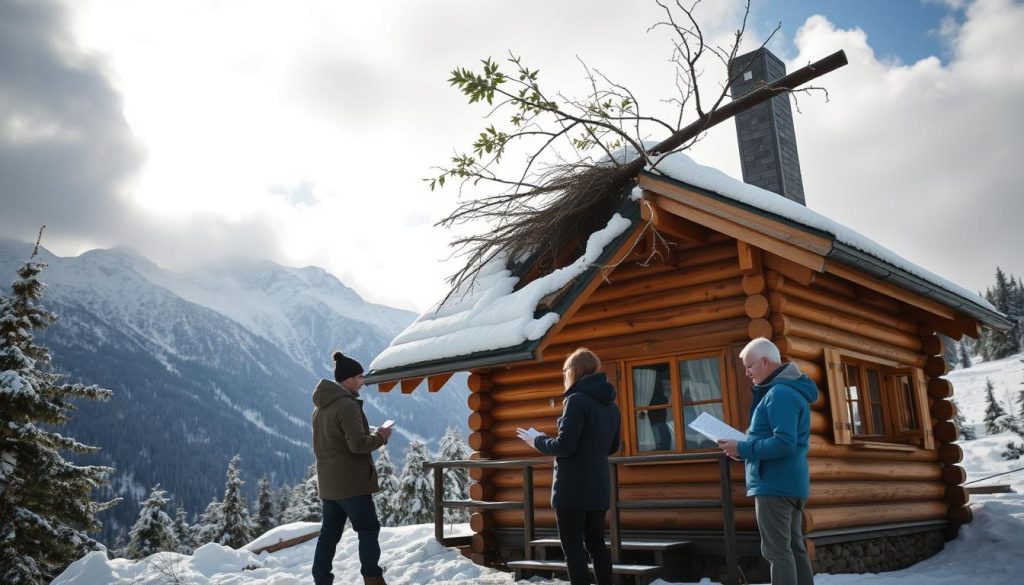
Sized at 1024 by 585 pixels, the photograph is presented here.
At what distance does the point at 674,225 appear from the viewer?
7.94 metres

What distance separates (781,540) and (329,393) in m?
3.63

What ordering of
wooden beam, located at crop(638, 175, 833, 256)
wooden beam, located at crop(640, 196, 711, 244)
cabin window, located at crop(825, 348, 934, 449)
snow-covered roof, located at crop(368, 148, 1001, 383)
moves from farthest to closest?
cabin window, located at crop(825, 348, 934, 449) < wooden beam, located at crop(640, 196, 711, 244) < snow-covered roof, located at crop(368, 148, 1001, 383) < wooden beam, located at crop(638, 175, 833, 256)

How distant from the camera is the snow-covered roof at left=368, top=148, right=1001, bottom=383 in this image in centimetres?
706

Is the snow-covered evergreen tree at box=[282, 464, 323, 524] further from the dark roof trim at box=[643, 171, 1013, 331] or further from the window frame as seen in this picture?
the dark roof trim at box=[643, 171, 1013, 331]

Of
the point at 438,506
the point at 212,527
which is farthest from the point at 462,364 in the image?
the point at 212,527

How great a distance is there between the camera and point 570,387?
5133 mm

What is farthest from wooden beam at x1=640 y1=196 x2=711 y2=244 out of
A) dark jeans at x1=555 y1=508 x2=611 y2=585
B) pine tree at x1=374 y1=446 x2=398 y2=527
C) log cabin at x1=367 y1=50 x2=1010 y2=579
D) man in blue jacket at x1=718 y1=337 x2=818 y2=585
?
pine tree at x1=374 y1=446 x2=398 y2=527

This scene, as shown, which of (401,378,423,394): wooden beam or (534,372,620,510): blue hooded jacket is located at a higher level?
(401,378,423,394): wooden beam

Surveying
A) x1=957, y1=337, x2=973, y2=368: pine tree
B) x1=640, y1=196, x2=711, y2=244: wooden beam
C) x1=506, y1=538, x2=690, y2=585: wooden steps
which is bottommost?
x1=506, y1=538, x2=690, y2=585: wooden steps

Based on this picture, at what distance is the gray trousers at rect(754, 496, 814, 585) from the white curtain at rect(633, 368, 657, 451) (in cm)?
363

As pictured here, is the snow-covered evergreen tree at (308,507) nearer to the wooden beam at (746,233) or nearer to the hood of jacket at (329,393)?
the hood of jacket at (329,393)

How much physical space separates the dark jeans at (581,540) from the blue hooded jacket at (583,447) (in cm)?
9

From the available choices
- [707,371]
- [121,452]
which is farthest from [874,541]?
[121,452]

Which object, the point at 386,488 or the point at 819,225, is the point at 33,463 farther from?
the point at 386,488
